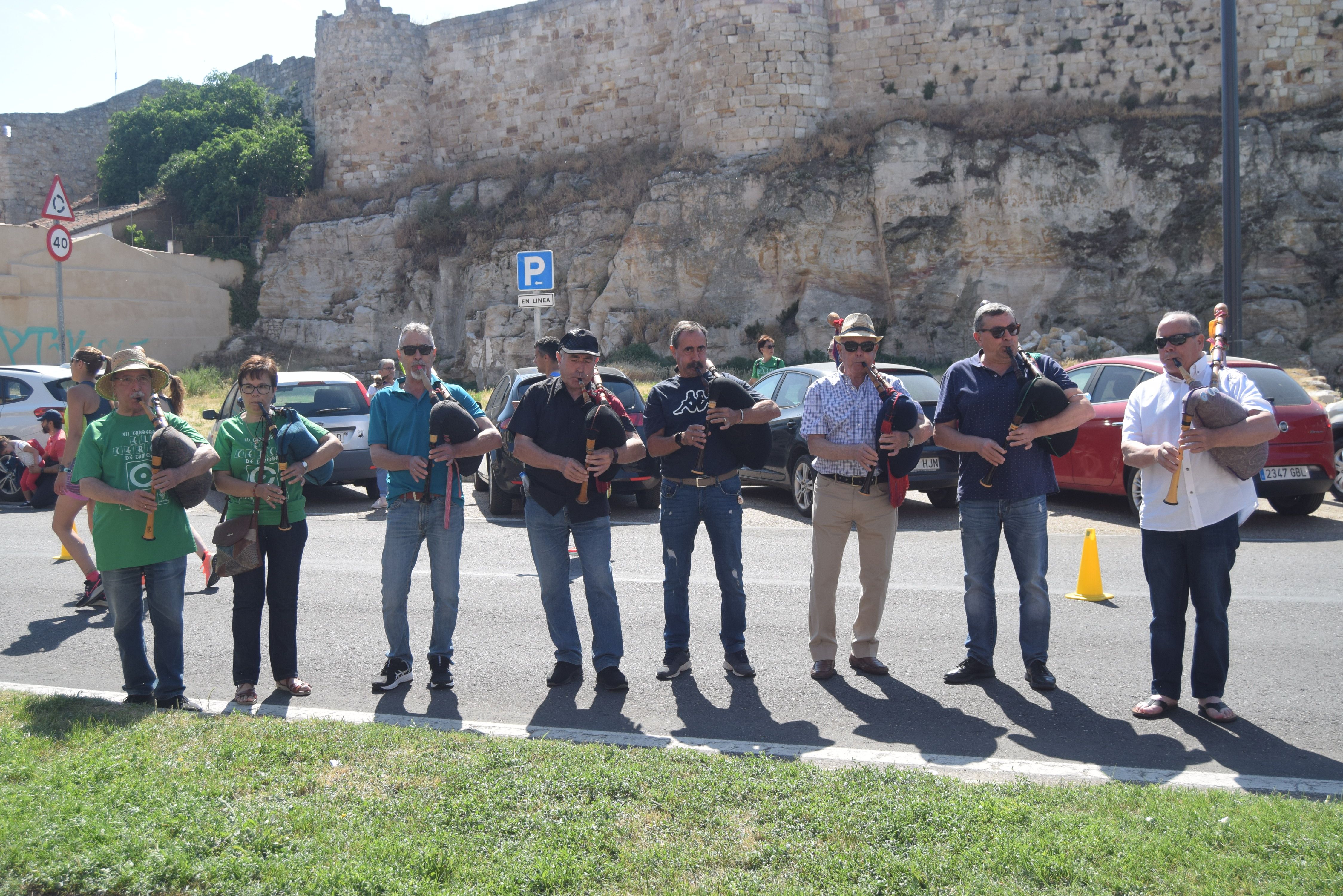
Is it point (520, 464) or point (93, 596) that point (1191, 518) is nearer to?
point (520, 464)

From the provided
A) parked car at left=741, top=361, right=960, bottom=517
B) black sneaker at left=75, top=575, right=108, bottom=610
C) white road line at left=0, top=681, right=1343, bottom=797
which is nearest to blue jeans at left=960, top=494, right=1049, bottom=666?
white road line at left=0, top=681, right=1343, bottom=797

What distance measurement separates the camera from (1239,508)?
15.5 feet

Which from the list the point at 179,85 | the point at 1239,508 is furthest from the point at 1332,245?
the point at 179,85

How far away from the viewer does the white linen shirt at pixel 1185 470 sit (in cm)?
473

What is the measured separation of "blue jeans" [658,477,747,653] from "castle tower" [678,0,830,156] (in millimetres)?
21002

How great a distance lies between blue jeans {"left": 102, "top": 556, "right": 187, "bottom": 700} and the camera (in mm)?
5004

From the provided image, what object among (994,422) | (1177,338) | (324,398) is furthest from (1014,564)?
(324,398)

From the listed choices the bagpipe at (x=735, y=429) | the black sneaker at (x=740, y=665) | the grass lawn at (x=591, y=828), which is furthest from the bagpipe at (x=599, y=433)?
the grass lawn at (x=591, y=828)

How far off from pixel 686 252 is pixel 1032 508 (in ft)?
67.8

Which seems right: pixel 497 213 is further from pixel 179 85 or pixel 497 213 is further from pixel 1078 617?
pixel 1078 617

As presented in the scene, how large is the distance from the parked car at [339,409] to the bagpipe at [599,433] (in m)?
7.51

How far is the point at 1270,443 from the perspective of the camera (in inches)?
340

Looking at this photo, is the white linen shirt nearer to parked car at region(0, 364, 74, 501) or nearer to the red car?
the red car

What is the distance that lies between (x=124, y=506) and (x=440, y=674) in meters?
1.80
